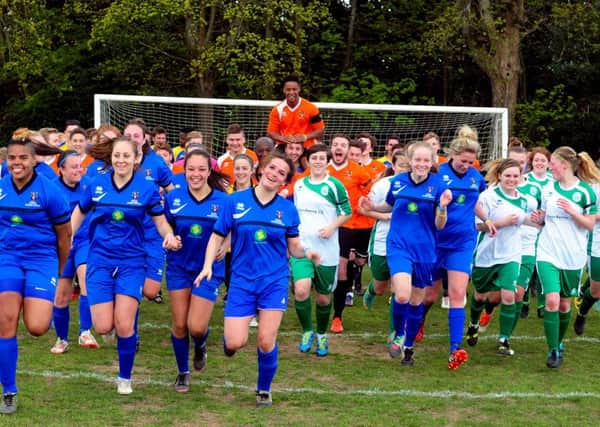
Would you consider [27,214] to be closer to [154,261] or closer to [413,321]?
[154,261]

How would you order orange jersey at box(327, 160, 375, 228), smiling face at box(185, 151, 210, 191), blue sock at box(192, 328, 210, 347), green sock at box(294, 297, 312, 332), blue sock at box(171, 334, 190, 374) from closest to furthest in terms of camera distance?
smiling face at box(185, 151, 210, 191) → blue sock at box(171, 334, 190, 374) → blue sock at box(192, 328, 210, 347) → green sock at box(294, 297, 312, 332) → orange jersey at box(327, 160, 375, 228)

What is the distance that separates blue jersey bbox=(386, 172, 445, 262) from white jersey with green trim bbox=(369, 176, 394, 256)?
12.6 inches

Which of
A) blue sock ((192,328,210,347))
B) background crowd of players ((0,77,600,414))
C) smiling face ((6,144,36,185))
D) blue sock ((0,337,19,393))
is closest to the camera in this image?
blue sock ((0,337,19,393))

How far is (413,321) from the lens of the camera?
915 cm

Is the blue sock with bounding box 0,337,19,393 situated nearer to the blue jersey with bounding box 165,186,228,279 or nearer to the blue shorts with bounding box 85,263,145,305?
the blue shorts with bounding box 85,263,145,305

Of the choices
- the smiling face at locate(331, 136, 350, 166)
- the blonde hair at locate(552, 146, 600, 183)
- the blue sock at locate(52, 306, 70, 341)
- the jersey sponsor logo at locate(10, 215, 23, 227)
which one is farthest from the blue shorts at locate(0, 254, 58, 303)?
the blonde hair at locate(552, 146, 600, 183)

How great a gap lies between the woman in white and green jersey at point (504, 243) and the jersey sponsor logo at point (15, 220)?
453 centimetres

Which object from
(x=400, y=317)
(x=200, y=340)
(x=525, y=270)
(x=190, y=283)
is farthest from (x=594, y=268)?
(x=190, y=283)

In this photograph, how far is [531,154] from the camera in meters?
11.9

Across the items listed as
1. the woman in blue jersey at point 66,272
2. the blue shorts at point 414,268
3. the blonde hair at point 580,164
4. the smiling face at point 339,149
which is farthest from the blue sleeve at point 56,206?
the blonde hair at point 580,164

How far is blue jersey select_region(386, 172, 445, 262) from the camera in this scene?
29.0 ft

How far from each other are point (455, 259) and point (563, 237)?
1.05 m

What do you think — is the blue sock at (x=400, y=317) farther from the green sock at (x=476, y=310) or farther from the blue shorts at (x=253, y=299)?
the blue shorts at (x=253, y=299)

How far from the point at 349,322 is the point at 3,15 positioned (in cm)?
1620
